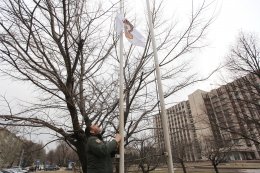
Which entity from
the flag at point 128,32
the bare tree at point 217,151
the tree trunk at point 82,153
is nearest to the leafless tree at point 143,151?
the tree trunk at point 82,153

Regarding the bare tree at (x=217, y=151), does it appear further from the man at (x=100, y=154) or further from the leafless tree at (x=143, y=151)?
the man at (x=100, y=154)

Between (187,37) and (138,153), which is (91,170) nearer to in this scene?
(187,37)

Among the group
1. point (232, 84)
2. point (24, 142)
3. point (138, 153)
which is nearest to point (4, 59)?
point (24, 142)

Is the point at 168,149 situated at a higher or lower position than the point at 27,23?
lower

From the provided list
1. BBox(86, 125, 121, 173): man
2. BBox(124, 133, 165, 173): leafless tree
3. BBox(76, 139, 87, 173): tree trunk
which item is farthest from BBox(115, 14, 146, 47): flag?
BBox(124, 133, 165, 173): leafless tree

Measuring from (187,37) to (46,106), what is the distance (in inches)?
180

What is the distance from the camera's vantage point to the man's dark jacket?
10.6 ft

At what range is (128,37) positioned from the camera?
5012 millimetres

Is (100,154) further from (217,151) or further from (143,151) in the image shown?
(217,151)

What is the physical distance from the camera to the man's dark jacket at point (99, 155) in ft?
10.6

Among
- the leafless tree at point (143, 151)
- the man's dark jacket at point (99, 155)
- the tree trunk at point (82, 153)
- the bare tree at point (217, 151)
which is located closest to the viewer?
the man's dark jacket at point (99, 155)

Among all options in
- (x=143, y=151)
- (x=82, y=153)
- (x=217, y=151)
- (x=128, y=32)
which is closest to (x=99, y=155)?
(x=82, y=153)

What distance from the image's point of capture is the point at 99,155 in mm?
3307

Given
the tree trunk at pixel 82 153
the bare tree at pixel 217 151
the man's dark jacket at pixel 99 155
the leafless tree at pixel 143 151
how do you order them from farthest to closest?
the bare tree at pixel 217 151 < the leafless tree at pixel 143 151 < the tree trunk at pixel 82 153 < the man's dark jacket at pixel 99 155
